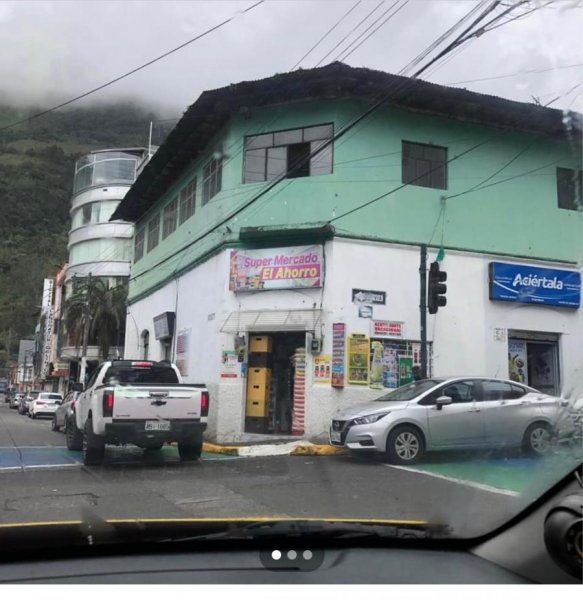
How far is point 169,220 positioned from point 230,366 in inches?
308

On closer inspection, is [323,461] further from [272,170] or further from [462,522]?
[272,170]

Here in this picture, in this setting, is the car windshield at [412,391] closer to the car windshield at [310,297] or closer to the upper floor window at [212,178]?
the car windshield at [310,297]

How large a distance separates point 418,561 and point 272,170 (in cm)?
1321

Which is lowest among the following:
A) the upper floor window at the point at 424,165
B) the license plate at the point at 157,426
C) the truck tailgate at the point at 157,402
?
the license plate at the point at 157,426

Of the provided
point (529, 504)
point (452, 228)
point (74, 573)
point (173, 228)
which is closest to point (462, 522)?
point (529, 504)

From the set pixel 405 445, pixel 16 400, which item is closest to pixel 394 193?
pixel 405 445

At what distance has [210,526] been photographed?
2975 millimetres

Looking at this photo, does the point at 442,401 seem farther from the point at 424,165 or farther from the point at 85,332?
the point at 85,332

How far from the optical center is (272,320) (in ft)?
48.6

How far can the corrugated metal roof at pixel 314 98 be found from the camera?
8547 millimetres

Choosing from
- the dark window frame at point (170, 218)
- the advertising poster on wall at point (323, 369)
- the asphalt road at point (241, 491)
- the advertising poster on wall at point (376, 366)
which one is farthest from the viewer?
the dark window frame at point (170, 218)

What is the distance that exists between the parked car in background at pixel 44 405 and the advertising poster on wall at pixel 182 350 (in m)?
11.3

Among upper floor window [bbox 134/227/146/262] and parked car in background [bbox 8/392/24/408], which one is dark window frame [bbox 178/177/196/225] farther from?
parked car in background [bbox 8/392/24/408]

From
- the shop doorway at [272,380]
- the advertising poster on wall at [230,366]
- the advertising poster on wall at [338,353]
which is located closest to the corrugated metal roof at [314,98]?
the advertising poster on wall at [338,353]
